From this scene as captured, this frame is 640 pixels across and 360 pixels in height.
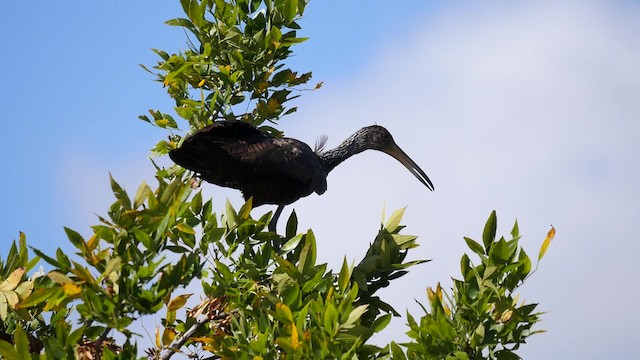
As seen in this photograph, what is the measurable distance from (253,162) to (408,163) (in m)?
3.12

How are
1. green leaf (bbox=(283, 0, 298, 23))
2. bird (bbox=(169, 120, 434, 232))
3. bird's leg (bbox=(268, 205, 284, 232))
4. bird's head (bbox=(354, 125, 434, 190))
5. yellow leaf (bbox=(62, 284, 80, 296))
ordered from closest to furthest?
yellow leaf (bbox=(62, 284, 80, 296))
bird (bbox=(169, 120, 434, 232))
bird's leg (bbox=(268, 205, 284, 232))
green leaf (bbox=(283, 0, 298, 23))
bird's head (bbox=(354, 125, 434, 190))

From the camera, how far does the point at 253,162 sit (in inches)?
235

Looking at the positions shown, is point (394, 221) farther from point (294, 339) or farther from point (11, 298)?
point (11, 298)

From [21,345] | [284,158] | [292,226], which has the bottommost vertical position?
[21,345]

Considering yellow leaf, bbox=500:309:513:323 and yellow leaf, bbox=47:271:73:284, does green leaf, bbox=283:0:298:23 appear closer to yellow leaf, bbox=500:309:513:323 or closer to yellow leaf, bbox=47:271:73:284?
yellow leaf, bbox=500:309:513:323

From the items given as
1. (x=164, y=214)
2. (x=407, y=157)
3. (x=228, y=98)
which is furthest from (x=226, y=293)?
(x=407, y=157)

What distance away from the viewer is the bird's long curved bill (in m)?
8.70

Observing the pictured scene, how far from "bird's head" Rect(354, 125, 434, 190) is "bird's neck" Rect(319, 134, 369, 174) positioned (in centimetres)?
5

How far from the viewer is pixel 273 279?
17.5 ft

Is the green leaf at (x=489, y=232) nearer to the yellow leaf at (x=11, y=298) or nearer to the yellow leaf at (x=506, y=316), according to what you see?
the yellow leaf at (x=506, y=316)

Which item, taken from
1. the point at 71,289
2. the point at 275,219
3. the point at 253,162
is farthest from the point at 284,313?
the point at 275,219

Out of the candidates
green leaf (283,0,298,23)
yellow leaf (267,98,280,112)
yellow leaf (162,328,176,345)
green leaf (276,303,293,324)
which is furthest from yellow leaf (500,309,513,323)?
green leaf (283,0,298,23)

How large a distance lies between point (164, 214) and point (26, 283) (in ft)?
3.64

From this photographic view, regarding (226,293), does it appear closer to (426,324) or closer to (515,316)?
(426,324)
